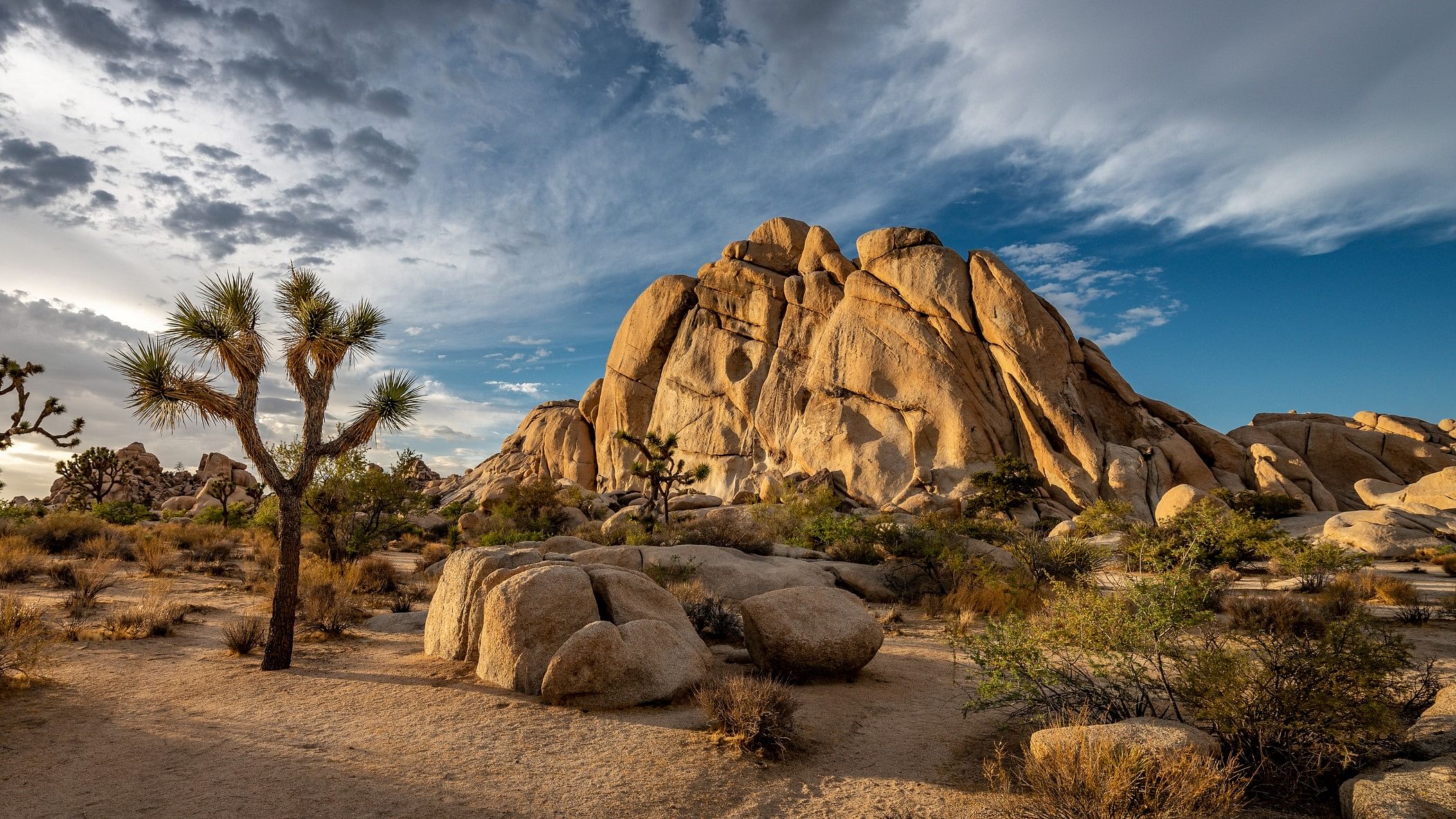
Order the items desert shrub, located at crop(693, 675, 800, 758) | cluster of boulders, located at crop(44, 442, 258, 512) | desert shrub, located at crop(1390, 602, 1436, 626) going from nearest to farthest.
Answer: desert shrub, located at crop(693, 675, 800, 758) → desert shrub, located at crop(1390, 602, 1436, 626) → cluster of boulders, located at crop(44, 442, 258, 512)

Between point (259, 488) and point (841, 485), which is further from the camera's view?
point (841, 485)

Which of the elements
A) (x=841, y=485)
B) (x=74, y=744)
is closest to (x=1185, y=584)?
(x=74, y=744)

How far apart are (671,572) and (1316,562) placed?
13203 millimetres

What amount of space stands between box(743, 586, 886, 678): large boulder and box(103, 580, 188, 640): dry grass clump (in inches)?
359

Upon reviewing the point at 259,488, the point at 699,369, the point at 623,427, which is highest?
the point at 699,369

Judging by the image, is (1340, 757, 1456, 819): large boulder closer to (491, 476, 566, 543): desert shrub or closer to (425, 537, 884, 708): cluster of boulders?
(425, 537, 884, 708): cluster of boulders

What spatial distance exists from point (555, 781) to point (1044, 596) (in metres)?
10.7

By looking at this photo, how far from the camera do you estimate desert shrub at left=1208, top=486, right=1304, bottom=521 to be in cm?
2797

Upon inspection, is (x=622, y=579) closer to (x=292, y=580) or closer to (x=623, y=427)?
(x=292, y=580)

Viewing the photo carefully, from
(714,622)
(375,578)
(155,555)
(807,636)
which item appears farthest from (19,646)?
(155,555)

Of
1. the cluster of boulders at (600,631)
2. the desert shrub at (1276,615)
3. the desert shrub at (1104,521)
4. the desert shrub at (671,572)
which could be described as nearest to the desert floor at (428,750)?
the cluster of boulders at (600,631)

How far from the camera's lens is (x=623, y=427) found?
5141 centimetres

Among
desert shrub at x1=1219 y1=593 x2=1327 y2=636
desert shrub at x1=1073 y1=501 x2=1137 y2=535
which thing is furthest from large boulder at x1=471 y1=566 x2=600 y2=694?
desert shrub at x1=1073 y1=501 x2=1137 y2=535

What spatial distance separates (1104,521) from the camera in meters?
25.5
